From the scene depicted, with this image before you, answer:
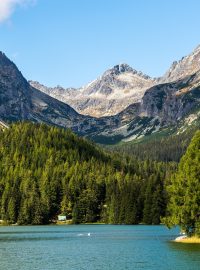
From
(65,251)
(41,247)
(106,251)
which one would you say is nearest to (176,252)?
(106,251)

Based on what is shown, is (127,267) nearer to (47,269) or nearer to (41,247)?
(47,269)

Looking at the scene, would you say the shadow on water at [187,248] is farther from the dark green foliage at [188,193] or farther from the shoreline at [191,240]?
the dark green foliage at [188,193]

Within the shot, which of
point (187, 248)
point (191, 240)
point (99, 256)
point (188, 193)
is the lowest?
point (99, 256)

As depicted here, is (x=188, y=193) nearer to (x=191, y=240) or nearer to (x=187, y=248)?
(x=191, y=240)

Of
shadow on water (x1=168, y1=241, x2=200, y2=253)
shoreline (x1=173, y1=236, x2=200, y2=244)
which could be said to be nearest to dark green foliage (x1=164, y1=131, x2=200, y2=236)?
shoreline (x1=173, y1=236, x2=200, y2=244)

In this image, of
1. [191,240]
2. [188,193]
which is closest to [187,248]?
[188,193]

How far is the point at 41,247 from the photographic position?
111m

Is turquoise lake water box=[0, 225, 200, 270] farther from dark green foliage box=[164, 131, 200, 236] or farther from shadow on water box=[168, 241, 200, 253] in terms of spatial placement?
dark green foliage box=[164, 131, 200, 236]

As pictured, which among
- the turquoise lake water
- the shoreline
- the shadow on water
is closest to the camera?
the turquoise lake water

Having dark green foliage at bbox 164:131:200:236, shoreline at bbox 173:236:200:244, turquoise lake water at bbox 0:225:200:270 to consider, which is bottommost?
turquoise lake water at bbox 0:225:200:270

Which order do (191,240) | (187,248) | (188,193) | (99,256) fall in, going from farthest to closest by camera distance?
(191,240) < (188,193) < (187,248) < (99,256)

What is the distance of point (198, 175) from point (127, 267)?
35.2 m

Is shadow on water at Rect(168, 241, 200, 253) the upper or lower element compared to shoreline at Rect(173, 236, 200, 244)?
lower

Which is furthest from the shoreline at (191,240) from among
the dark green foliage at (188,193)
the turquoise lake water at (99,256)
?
the turquoise lake water at (99,256)
